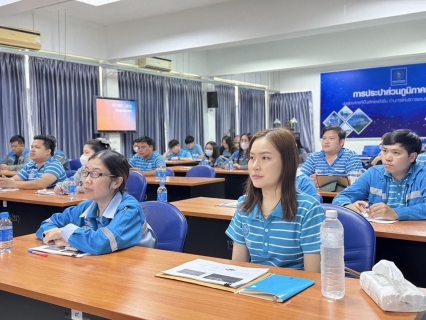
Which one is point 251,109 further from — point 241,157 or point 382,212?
point 382,212

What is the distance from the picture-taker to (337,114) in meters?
12.2

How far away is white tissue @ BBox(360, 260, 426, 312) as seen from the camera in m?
1.28

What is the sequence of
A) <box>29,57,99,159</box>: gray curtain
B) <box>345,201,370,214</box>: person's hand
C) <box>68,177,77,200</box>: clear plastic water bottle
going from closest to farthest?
1. <box>345,201,370,214</box>: person's hand
2. <box>68,177,77,200</box>: clear plastic water bottle
3. <box>29,57,99,159</box>: gray curtain

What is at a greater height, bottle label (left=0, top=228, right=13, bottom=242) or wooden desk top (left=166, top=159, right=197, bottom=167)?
bottle label (left=0, top=228, right=13, bottom=242)

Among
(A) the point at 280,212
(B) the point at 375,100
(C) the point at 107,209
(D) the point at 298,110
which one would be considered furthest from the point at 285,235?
(D) the point at 298,110

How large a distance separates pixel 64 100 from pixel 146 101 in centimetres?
214

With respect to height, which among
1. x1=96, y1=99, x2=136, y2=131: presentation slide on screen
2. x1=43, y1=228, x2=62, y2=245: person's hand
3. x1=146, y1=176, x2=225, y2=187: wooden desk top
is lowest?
x1=146, y1=176, x2=225, y2=187: wooden desk top

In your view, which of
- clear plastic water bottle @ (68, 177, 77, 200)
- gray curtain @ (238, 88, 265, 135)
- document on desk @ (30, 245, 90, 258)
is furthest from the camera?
gray curtain @ (238, 88, 265, 135)

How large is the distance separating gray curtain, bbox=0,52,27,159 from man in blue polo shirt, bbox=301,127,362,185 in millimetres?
5231

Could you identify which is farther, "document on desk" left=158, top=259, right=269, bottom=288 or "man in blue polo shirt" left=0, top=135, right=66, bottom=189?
"man in blue polo shirt" left=0, top=135, right=66, bottom=189

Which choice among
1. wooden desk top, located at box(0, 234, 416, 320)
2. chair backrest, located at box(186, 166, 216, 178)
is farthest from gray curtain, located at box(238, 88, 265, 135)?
wooden desk top, located at box(0, 234, 416, 320)

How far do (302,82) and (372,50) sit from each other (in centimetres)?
366

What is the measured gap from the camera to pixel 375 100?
11484 mm

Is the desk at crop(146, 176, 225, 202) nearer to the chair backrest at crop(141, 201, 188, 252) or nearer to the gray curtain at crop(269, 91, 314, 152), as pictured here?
the chair backrest at crop(141, 201, 188, 252)
